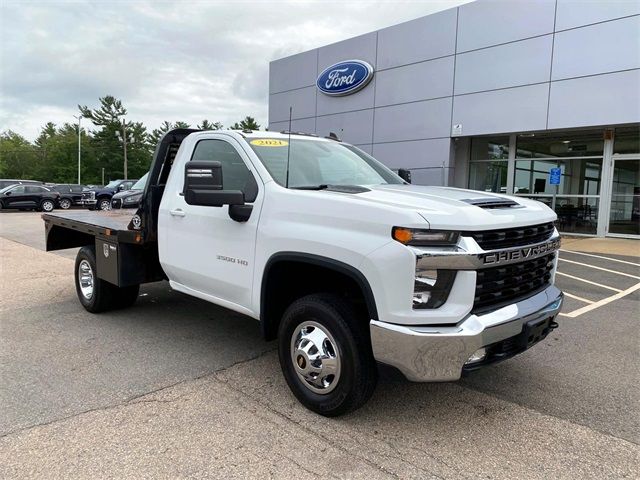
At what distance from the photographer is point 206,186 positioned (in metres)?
3.39

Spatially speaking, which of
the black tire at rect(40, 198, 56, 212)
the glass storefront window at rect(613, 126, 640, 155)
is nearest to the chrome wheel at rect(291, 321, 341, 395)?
the glass storefront window at rect(613, 126, 640, 155)

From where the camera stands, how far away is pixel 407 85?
18.2 m

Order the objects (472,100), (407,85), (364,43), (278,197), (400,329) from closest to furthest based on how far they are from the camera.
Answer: (400,329)
(278,197)
(472,100)
(407,85)
(364,43)

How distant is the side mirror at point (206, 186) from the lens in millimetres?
3361

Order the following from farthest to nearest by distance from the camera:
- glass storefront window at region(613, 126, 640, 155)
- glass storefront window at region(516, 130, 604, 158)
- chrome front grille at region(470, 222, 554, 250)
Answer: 1. glass storefront window at region(516, 130, 604, 158)
2. glass storefront window at region(613, 126, 640, 155)
3. chrome front grille at region(470, 222, 554, 250)

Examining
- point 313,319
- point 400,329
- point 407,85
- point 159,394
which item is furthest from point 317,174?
point 407,85

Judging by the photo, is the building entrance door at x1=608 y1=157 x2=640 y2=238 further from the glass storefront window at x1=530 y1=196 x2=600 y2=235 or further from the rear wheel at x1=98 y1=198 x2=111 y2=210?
the rear wheel at x1=98 y1=198 x2=111 y2=210

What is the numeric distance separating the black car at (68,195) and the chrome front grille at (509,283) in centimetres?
3004

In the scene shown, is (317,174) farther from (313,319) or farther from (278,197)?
(313,319)

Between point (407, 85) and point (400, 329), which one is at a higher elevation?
point (407, 85)

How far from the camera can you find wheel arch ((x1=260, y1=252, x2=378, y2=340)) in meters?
2.94

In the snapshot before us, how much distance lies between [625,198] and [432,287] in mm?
15032

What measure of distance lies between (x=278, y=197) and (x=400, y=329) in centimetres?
132

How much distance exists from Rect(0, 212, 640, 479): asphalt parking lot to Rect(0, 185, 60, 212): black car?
24.3 m
